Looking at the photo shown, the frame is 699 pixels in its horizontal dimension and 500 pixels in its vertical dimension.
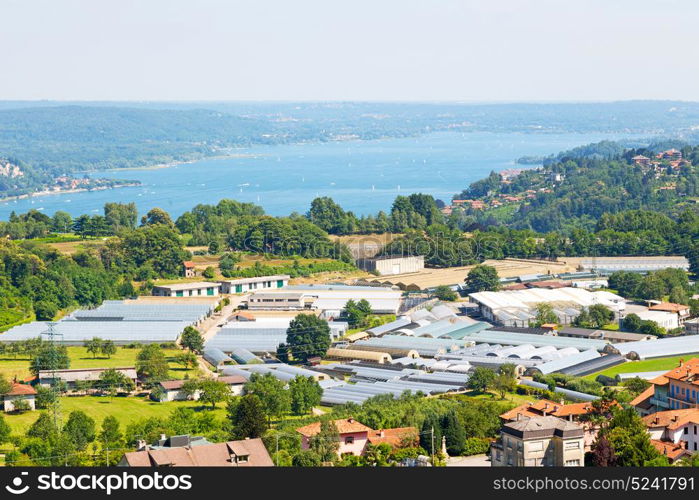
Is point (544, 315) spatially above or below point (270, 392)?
below

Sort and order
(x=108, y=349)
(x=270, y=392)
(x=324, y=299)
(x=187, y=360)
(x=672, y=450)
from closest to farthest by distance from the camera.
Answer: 1. (x=672, y=450)
2. (x=270, y=392)
3. (x=187, y=360)
4. (x=108, y=349)
5. (x=324, y=299)

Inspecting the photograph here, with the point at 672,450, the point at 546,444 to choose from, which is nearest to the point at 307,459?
the point at 546,444

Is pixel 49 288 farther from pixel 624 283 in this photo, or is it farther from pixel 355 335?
pixel 624 283


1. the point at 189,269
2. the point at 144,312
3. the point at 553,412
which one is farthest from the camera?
the point at 189,269

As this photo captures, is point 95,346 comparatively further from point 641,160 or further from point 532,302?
point 641,160

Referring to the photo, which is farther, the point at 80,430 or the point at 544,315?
the point at 544,315

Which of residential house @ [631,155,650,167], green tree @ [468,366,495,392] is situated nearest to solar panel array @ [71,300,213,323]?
green tree @ [468,366,495,392]

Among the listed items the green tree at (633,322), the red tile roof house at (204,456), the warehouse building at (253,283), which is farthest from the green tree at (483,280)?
the red tile roof house at (204,456)
